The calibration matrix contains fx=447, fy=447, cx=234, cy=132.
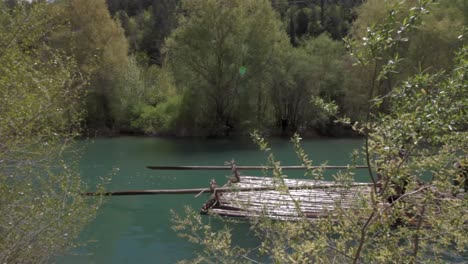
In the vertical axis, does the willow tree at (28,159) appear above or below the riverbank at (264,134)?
above

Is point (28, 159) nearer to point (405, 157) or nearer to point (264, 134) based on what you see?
point (405, 157)

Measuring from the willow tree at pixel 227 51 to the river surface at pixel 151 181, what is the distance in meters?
3.14

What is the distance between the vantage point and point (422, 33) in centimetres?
2288

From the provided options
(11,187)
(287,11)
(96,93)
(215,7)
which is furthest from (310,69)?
(287,11)

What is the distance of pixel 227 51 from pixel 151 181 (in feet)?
45.2

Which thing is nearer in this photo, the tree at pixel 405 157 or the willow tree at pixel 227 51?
the tree at pixel 405 157

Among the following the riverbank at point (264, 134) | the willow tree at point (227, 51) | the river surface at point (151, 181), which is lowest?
the riverbank at point (264, 134)

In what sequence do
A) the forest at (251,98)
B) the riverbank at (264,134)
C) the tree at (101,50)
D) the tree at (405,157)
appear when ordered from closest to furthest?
the tree at (405,157) < the forest at (251,98) < the tree at (101,50) < the riverbank at (264,134)

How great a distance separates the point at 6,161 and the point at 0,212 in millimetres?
581

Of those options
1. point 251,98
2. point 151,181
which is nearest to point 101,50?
point 251,98

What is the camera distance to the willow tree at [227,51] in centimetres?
2689

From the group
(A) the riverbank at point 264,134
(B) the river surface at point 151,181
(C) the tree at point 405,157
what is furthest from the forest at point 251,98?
(B) the river surface at point 151,181

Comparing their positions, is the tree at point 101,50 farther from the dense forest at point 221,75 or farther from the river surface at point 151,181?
the river surface at point 151,181

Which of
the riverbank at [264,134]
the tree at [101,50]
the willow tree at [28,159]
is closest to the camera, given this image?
the willow tree at [28,159]
